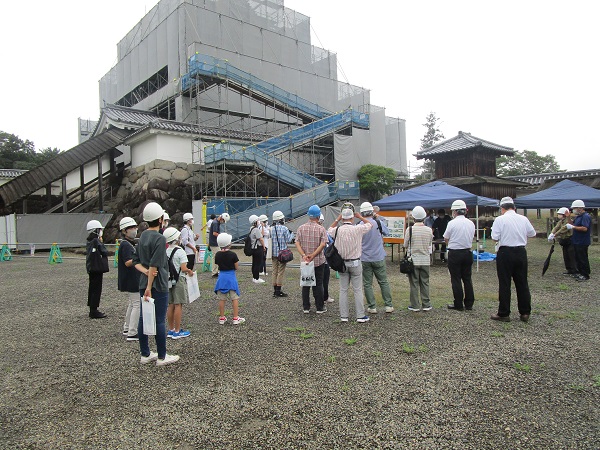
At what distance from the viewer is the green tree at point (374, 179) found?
87.0ft

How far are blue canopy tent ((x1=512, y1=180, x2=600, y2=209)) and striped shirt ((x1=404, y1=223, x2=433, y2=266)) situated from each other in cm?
744

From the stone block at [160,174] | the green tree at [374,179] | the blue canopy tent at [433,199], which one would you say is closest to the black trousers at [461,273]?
the blue canopy tent at [433,199]

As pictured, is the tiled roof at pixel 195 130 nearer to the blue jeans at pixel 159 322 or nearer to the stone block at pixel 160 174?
the stone block at pixel 160 174

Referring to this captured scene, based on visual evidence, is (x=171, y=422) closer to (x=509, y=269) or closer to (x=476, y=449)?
(x=476, y=449)

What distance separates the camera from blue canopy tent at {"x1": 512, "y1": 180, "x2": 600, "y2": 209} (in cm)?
1114

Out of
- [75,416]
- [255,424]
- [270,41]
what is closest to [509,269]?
[255,424]

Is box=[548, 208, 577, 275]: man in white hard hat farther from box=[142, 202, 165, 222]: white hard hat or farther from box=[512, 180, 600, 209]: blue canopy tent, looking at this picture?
box=[142, 202, 165, 222]: white hard hat

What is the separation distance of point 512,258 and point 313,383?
3.60 metres

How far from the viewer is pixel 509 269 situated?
224 inches

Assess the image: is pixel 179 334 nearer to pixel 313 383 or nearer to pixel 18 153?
pixel 313 383

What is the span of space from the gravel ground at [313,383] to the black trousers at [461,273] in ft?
1.15

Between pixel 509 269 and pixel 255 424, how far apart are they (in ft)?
14.3

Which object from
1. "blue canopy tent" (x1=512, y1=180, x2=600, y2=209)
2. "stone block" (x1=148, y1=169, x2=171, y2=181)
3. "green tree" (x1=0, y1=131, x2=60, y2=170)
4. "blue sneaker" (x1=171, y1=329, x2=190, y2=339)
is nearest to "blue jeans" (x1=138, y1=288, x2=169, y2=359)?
"blue sneaker" (x1=171, y1=329, x2=190, y2=339)

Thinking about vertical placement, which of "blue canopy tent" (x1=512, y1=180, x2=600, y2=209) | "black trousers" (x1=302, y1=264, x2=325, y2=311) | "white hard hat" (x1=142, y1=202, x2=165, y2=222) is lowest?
"black trousers" (x1=302, y1=264, x2=325, y2=311)
